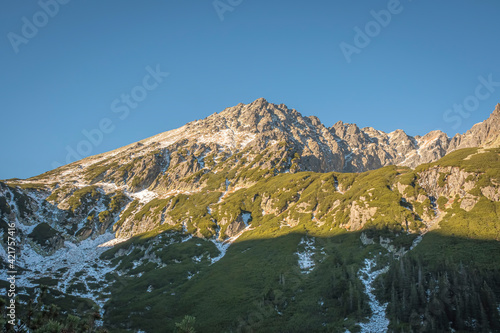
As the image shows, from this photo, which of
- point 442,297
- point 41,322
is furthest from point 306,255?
point 41,322

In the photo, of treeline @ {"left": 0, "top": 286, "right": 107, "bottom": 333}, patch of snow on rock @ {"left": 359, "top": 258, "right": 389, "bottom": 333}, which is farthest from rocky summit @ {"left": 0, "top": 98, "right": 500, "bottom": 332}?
patch of snow on rock @ {"left": 359, "top": 258, "right": 389, "bottom": 333}

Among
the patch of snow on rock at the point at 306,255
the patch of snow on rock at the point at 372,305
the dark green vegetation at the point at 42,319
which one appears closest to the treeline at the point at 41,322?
the dark green vegetation at the point at 42,319

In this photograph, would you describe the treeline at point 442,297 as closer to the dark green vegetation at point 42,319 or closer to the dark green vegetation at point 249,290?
the dark green vegetation at point 249,290

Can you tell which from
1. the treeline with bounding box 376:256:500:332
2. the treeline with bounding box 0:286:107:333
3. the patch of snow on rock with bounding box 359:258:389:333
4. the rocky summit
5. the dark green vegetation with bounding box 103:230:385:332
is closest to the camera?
the treeline with bounding box 0:286:107:333

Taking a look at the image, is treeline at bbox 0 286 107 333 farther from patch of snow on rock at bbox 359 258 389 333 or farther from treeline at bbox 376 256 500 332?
treeline at bbox 376 256 500 332

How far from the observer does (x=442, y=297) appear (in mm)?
61625

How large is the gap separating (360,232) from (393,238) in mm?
13769

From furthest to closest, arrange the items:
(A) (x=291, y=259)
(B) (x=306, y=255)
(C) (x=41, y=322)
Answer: (B) (x=306, y=255) → (A) (x=291, y=259) → (C) (x=41, y=322)

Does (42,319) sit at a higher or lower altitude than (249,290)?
higher

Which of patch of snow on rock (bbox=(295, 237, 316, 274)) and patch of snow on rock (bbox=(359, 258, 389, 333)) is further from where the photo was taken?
patch of snow on rock (bbox=(295, 237, 316, 274))

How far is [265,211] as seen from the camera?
16675cm

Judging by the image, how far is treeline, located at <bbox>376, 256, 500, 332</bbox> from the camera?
186 ft

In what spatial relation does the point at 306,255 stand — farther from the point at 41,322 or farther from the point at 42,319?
the point at 41,322

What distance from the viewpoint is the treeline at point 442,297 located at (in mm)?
56594
